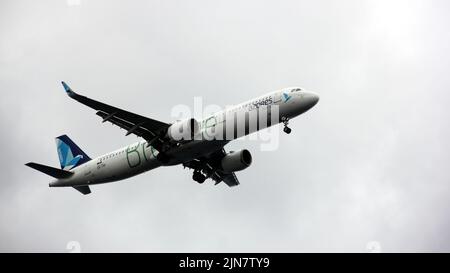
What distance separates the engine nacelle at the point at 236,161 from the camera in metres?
58.4

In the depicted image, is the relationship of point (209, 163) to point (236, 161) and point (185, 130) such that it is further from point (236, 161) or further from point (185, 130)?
point (185, 130)

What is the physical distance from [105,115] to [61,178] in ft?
36.2

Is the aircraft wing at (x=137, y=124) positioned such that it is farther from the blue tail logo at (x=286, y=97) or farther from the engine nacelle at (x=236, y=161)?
the blue tail logo at (x=286, y=97)

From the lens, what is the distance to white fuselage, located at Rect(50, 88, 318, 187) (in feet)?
164

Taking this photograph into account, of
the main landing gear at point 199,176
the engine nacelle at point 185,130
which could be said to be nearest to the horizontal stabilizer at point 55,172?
the main landing gear at point 199,176

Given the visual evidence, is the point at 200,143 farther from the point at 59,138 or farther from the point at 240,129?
the point at 59,138

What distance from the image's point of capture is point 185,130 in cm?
5162

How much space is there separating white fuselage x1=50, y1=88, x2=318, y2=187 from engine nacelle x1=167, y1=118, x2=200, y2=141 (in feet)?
1.56

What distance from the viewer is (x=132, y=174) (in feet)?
186

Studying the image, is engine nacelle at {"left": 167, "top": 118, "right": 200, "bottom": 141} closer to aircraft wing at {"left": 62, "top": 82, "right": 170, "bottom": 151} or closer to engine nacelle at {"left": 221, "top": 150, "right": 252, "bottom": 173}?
aircraft wing at {"left": 62, "top": 82, "right": 170, "bottom": 151}

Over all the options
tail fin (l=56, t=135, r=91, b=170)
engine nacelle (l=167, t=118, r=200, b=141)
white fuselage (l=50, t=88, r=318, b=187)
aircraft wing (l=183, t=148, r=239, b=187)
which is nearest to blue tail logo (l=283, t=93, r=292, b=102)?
white fuselage (l=50, t=88, r=318, b=187)

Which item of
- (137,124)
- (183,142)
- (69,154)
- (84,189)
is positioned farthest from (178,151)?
(69,154)

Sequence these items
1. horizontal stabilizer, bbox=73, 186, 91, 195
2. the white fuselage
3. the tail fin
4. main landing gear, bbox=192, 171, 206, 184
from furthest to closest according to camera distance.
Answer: the tail fin, horizontal stabilizer, bbox=73, 186, 91, 195, main landing gear, bbox=192, 171, 206, 184, the white fuselage
